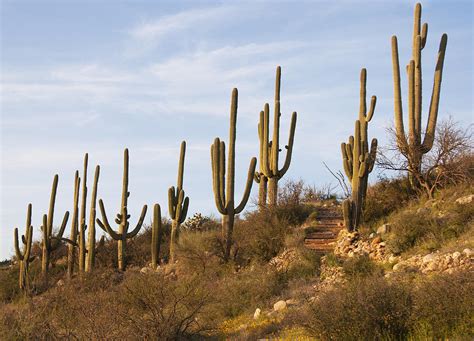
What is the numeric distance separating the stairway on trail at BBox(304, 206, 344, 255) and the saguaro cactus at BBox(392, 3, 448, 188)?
325cm

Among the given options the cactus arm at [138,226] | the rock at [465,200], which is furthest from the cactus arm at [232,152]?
the rock at [465,200]

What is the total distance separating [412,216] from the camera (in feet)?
70.2

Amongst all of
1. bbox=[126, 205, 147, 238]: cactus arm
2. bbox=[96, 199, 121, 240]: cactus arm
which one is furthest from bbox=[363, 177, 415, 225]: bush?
bbox=[96, 199, 121, 240]: cactus arm

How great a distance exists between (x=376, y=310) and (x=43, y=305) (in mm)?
10211

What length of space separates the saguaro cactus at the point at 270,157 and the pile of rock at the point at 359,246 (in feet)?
15.3

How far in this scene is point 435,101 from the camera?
25391 mm

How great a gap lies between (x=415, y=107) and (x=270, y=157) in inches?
234

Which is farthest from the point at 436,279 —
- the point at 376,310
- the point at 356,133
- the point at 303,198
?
the point at 303,198

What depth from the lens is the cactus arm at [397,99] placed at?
2478 cm

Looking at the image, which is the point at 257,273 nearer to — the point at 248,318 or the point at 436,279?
the point at 248,318

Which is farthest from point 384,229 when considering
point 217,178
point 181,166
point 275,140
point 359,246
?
point 181,166

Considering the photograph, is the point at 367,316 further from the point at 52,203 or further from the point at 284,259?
the point at 52,203

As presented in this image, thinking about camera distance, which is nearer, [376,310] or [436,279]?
[376,310]

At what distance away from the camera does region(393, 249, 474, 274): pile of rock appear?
17422mm
